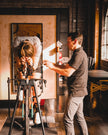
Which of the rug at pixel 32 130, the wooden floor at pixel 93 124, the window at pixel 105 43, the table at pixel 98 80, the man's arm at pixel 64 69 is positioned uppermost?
the window at pixel 105 43

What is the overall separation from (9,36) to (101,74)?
212 cm

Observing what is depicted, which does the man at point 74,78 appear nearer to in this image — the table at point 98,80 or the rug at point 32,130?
the rug at point 32,130

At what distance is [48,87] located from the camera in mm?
4254

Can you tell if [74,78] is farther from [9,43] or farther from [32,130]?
[9,43]

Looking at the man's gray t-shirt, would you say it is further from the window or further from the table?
the window

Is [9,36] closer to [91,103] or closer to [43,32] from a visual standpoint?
[43,32]

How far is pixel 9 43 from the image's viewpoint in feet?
13.9

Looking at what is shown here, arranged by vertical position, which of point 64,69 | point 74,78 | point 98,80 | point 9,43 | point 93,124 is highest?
point 9,43

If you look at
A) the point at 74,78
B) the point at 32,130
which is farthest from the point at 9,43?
the point at 74,78

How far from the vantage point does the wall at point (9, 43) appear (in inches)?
164

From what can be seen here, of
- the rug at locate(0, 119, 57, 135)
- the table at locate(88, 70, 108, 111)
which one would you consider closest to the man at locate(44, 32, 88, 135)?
the rug at locate(0, 119, 57, 135)

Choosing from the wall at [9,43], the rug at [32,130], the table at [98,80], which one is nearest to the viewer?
the rug at [32,130]

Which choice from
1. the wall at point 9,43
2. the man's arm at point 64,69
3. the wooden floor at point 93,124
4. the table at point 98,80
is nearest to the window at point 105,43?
the table at point 98,80

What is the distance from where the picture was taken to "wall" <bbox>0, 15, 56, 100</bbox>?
416cm
